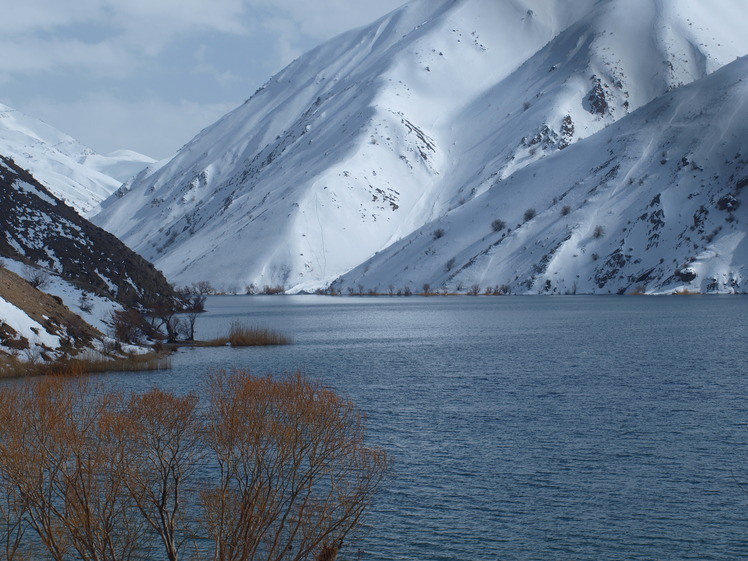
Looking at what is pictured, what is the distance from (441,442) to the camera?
32.8m

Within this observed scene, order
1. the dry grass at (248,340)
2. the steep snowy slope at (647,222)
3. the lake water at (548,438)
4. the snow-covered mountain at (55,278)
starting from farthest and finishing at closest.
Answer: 1. the steep snowy slope at (647,222)
2. the dry grass at (248,340)
3. the snow-covered mountain at (55,278)
4. the lake water at (548,438)

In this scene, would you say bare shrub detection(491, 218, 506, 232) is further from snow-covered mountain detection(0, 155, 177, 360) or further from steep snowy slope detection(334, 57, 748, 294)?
snow-covered mountain detection(0, 155, 177, 360)

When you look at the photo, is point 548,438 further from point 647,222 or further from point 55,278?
point 647,222

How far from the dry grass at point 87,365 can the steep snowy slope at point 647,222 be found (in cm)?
11949

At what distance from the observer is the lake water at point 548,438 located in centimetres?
2278

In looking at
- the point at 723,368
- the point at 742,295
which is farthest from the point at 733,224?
the point at 723,368

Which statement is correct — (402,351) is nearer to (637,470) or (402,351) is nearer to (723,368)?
(723,368)

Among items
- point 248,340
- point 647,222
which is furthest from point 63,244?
point 647,222

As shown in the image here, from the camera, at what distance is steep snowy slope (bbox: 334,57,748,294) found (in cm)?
16000

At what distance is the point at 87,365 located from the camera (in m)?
50.1

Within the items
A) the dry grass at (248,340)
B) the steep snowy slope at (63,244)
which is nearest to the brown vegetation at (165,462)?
the dry grass at (248,340)

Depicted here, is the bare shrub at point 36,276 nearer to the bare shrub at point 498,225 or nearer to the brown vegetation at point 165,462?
the brown vegetation at point 165,462

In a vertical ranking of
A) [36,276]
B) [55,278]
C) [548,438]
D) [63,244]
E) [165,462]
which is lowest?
[165,462]

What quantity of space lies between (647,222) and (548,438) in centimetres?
14565
